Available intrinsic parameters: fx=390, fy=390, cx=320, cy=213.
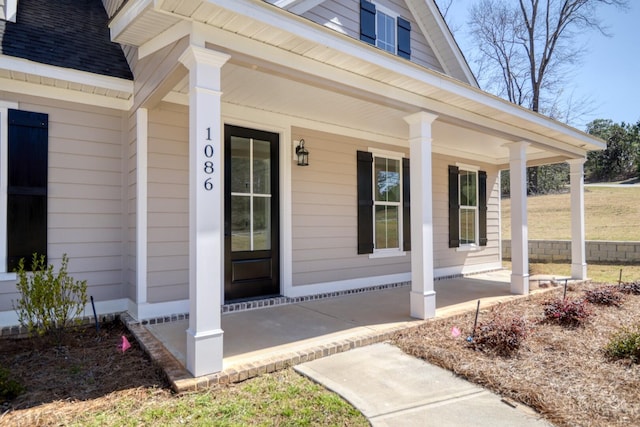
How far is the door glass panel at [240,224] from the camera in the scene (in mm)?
4715

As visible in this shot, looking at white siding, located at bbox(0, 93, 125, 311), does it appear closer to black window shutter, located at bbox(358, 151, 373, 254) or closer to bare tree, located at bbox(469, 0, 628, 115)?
black window shutter, located at bbox(358, 151, 373, 254)

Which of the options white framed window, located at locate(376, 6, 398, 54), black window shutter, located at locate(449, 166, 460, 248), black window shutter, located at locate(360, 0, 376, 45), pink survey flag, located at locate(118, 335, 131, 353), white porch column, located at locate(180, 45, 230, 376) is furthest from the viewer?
black window shutter, located at locate(449, 166, 460, 248)

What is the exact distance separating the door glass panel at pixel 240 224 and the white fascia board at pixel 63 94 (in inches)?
62.8

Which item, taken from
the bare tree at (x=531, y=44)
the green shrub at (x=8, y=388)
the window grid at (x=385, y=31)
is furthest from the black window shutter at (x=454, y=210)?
the bare tree at (x=531, y=44)

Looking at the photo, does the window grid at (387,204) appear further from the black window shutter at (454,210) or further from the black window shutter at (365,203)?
the black window shutter at (454,210)

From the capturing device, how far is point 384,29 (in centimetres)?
641

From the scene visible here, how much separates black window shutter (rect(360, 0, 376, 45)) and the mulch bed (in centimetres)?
517

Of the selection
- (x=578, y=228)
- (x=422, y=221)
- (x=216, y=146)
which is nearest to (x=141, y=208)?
(x=216, y=146)

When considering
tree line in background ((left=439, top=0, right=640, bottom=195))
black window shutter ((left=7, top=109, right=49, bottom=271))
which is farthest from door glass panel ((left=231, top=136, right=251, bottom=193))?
tree line in background ((left=439, top=0, right=640, bottom=195))

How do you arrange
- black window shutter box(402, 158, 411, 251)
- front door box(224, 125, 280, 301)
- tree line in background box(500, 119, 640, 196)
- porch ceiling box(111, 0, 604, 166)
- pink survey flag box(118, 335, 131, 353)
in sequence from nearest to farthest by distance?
porch ceiling box(111, 0, 604, 166) < pink survey flag box(118, 335, 131, 353) < front door box(224, 125, 280, 301) < black window shutter box(402, 158, 411, 251) < tree line in background box(500, 119, 640, 196)

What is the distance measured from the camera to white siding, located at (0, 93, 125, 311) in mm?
3922

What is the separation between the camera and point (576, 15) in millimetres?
15570

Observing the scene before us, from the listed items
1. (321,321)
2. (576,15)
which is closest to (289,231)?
(321,321)

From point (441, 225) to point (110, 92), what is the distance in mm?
5715
